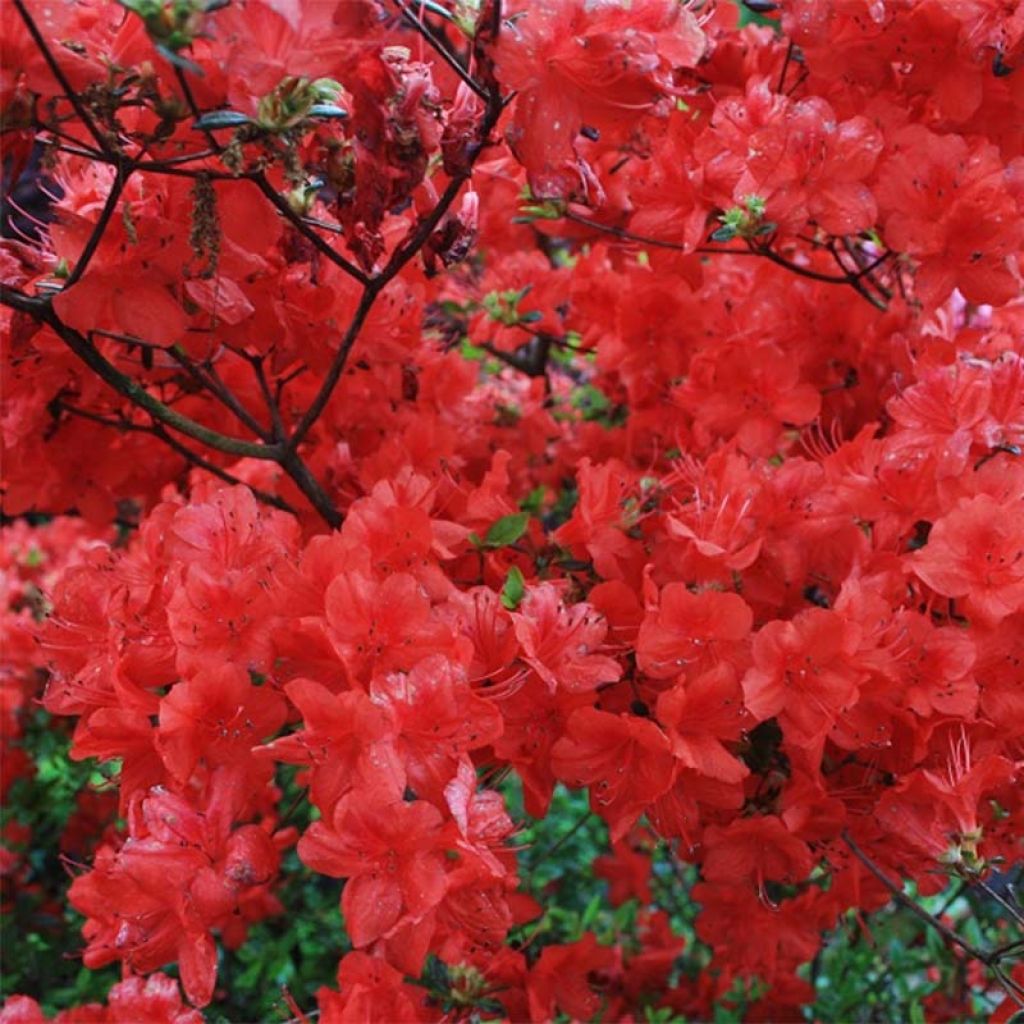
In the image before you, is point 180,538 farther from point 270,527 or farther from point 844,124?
point 844,124

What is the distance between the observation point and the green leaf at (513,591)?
1331 millimetres

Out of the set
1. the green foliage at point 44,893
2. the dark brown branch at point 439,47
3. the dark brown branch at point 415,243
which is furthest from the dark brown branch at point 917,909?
the green foliage at point 44,893

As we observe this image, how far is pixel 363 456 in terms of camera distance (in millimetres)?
1860

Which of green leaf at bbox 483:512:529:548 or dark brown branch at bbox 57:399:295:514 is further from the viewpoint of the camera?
dark brown branch at bbox 57:399:295:514

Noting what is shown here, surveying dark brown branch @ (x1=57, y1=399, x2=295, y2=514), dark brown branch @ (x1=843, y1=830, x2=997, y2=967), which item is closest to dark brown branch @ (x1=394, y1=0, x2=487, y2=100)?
dark brown branch @ (x1=57, y1=399, x2=295, y2=514)

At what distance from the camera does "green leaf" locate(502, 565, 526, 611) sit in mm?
1331

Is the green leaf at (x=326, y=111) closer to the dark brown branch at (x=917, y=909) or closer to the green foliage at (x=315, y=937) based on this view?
the dark brown branch at (x=917, y=909)

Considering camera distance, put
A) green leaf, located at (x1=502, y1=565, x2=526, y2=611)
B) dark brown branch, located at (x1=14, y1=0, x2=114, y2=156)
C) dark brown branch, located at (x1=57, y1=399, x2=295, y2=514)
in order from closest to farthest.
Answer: dark brown branch, located at (x1=14, y1=0, x2=114, y2=156) < green leaf, located at (x1=502, y1=565, x2=526, y2=611) < dark brown branch, located at (x1=57, y1=399, x2=295, y2=514)

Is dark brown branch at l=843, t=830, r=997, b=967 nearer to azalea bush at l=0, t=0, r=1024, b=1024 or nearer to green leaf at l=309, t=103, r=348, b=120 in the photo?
azalea bush at l=0, t=0, r=1024, b=1024

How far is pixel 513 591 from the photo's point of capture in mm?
1339

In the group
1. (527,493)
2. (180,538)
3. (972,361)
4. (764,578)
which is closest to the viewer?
(180,538)

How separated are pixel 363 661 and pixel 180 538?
253mm

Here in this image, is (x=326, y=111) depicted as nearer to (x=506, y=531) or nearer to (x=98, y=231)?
(x=98, y=231)

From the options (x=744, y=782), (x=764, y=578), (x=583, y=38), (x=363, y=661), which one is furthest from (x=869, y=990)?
(x=583, y=38)
